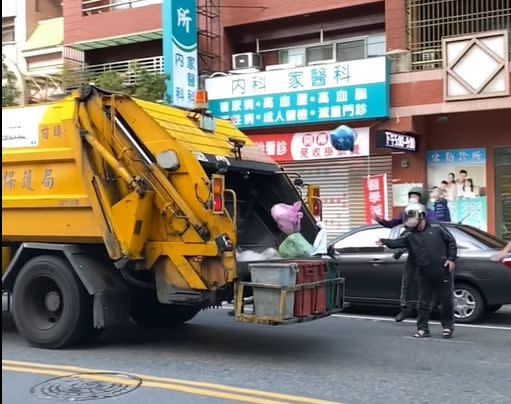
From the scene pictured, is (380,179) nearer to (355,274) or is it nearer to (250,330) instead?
(355,274)

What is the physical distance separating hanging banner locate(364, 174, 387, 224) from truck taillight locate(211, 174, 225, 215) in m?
9.73

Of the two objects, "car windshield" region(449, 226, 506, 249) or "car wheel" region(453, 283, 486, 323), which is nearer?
"car wheel" region(453, 283, 486, 323)

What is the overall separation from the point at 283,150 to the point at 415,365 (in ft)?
37.7

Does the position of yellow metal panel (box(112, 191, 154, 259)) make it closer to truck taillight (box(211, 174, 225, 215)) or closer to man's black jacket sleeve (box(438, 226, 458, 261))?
truck taillight (box(211, 174, 225, 215))

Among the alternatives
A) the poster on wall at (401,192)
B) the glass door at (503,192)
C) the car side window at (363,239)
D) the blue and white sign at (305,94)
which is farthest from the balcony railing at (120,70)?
the car side window at (363,239)

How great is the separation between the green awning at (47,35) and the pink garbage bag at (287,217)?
685 inches

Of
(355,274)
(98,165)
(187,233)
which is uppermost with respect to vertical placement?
(98,165)

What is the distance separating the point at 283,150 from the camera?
1794cm

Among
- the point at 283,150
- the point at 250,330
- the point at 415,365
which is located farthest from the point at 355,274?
the point at 283,150

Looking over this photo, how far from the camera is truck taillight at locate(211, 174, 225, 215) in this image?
271 inches

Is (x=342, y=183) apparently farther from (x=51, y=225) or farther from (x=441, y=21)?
(x=51, y=225)

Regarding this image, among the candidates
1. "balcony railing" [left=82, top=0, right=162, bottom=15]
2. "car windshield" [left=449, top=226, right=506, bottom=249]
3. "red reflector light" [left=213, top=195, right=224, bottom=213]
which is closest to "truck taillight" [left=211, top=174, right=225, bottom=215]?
"red reflector light" [left=213, top=195, right=224, bottom=213]

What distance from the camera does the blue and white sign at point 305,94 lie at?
1648cm

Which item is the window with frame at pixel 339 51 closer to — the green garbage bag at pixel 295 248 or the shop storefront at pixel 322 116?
the shop storefront at pixel 322 116
